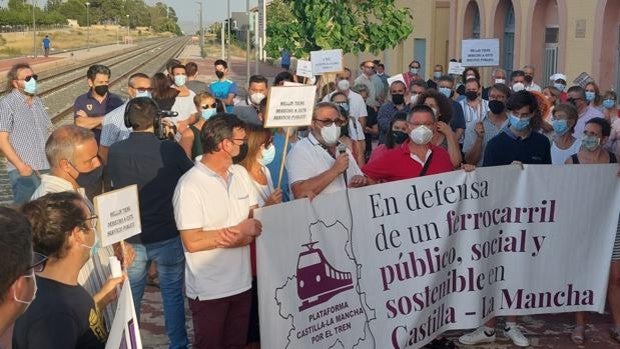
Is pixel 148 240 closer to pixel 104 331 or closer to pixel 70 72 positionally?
pixel 104 331

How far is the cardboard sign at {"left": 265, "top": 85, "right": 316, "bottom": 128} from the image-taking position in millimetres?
5465

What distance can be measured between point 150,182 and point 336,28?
15.1 metres

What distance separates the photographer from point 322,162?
5820mm

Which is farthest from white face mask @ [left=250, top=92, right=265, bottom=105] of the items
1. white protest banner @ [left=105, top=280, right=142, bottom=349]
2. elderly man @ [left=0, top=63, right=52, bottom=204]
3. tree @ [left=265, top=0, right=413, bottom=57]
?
tree @ [left=265, top=0, right=413, bottom=57]

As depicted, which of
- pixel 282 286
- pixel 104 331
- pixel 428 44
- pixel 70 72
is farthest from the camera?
pixel 70 72

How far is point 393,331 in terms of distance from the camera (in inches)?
229

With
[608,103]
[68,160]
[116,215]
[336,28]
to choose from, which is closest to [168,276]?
[68,160]

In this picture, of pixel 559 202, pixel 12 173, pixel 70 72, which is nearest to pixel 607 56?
pixel 559 202

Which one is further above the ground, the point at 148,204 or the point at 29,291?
the point at 29,291

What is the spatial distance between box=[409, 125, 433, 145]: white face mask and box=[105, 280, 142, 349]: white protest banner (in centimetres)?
327

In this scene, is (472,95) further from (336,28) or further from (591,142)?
(336,28)

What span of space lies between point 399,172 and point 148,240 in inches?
73.4

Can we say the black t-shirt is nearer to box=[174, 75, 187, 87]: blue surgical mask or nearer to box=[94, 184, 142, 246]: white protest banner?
box=[94, 184, 142, 246]: white protest banner

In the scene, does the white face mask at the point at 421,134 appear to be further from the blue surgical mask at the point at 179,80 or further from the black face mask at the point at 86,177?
the blue surgical mask at the point at 179,80
